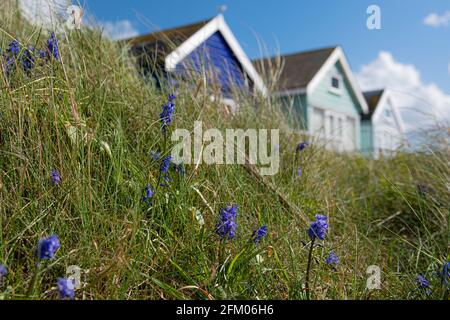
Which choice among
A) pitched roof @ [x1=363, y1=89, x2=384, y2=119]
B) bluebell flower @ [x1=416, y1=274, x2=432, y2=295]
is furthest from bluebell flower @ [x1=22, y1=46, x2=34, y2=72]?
pitched roof @ [x1=363, y1=89, x2=384, y2=119]

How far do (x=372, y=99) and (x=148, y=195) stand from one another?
22504mm

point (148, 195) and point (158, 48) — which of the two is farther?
point (158, 48)

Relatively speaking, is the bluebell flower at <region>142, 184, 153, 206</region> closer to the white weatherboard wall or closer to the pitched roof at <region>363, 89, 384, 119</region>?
the white weatherboard wall

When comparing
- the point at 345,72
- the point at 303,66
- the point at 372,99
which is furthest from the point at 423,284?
the point at 372,99

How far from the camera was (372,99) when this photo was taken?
75.2 feet

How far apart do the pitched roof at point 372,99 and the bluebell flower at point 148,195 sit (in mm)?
20434

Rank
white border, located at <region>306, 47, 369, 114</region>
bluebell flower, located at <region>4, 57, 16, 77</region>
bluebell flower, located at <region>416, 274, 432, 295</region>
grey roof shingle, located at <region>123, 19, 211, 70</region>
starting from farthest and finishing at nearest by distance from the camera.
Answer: white border, located at <region>306, 47, 369, 114</region>
grey roof shingle, located at <region>123, 19, 211, 70</region>
bluebell flower, located at <region>4, 57, 16, 77</region>
bluebell flower, located at <region>416, 274, 432, 295</region>

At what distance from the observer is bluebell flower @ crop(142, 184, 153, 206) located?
1945 mm

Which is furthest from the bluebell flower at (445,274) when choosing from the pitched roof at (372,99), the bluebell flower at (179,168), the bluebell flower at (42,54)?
the pitched roof at (372,99)

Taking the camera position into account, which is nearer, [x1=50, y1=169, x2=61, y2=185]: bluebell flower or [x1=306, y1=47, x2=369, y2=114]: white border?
[x1=50, y1=169, x2=61, y2=185]: bluebell flower

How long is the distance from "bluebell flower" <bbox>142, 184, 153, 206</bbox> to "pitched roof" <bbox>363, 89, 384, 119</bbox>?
2043 cm

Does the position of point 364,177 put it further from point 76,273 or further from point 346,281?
point 76,273

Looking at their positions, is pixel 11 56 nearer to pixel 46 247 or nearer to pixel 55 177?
pixel 55 177
